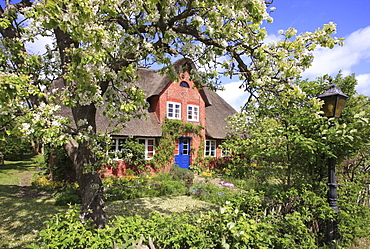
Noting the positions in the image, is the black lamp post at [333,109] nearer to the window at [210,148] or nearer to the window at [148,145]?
the window at [148,145]

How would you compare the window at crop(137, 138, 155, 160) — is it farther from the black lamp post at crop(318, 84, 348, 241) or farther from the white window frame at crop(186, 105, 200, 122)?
the black lamp post at crop(318, 84, 348, 241)

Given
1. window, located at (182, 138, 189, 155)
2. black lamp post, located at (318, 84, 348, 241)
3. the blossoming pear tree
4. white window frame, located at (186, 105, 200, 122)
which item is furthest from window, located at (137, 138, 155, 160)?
black lamp post, located at (318, 84, 348, 241)

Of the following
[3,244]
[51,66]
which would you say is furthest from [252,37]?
[3,244]

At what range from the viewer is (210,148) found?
1820 centimetres

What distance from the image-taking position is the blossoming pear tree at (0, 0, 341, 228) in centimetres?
285

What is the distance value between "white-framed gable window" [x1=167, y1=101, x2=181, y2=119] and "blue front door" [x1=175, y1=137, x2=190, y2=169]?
1752 mm

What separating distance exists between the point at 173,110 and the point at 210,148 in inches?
181

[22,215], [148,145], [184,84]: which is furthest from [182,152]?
[22,215]

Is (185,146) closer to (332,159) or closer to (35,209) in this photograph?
(35,209)

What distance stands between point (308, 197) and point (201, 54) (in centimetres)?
366

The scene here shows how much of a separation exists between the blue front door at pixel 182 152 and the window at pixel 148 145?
1.91 m

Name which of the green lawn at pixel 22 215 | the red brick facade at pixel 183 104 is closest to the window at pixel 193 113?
the red brick facade at pixel 183 104

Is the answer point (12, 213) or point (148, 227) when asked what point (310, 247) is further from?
point (12, 213)

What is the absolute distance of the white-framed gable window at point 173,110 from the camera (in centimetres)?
1633
